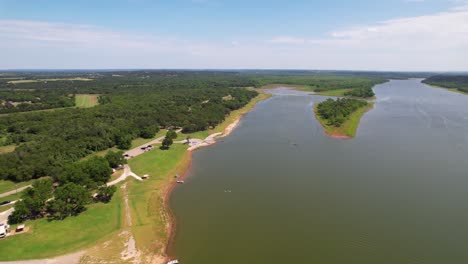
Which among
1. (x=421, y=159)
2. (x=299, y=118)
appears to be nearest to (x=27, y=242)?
(x=421, y=159)

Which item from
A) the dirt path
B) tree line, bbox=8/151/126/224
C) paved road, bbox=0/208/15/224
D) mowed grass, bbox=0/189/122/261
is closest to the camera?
the dirt path

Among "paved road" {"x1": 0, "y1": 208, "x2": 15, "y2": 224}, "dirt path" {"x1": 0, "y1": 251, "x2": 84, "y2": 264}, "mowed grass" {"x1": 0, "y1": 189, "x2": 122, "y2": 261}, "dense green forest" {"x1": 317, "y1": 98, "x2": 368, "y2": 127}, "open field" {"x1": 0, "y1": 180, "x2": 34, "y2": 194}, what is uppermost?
"dense green forest" {"x1": 317, "y1": 98, "x2": 368, "y2": 127}

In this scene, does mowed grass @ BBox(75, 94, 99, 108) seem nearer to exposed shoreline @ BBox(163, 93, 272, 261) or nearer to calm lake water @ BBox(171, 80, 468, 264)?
exposed shoreline @ BBox(163, 93, 272, 261)

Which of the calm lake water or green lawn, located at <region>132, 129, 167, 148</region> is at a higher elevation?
green lawn, located at <region>132, 129, 167, 148</region>

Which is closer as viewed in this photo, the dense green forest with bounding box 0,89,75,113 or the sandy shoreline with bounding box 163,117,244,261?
the sandy shoreline with bounding box 163,117,244,261

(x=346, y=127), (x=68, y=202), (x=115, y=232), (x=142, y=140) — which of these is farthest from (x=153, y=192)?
(x=346, y=127)

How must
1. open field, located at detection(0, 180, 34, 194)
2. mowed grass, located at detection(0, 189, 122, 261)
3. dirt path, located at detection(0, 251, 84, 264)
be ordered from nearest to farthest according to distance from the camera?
dirt path, located at detection(0, 251, 84, 264)
mowed grass, located at detection(0, 189, 122, 261)
open field, located at detection(0, 180, 34, 194)

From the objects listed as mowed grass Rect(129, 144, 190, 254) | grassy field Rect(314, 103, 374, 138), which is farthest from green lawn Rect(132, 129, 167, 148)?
grassy field Rect(314, 103, 374, 138)

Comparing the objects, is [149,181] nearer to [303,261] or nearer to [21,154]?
[21,154]
